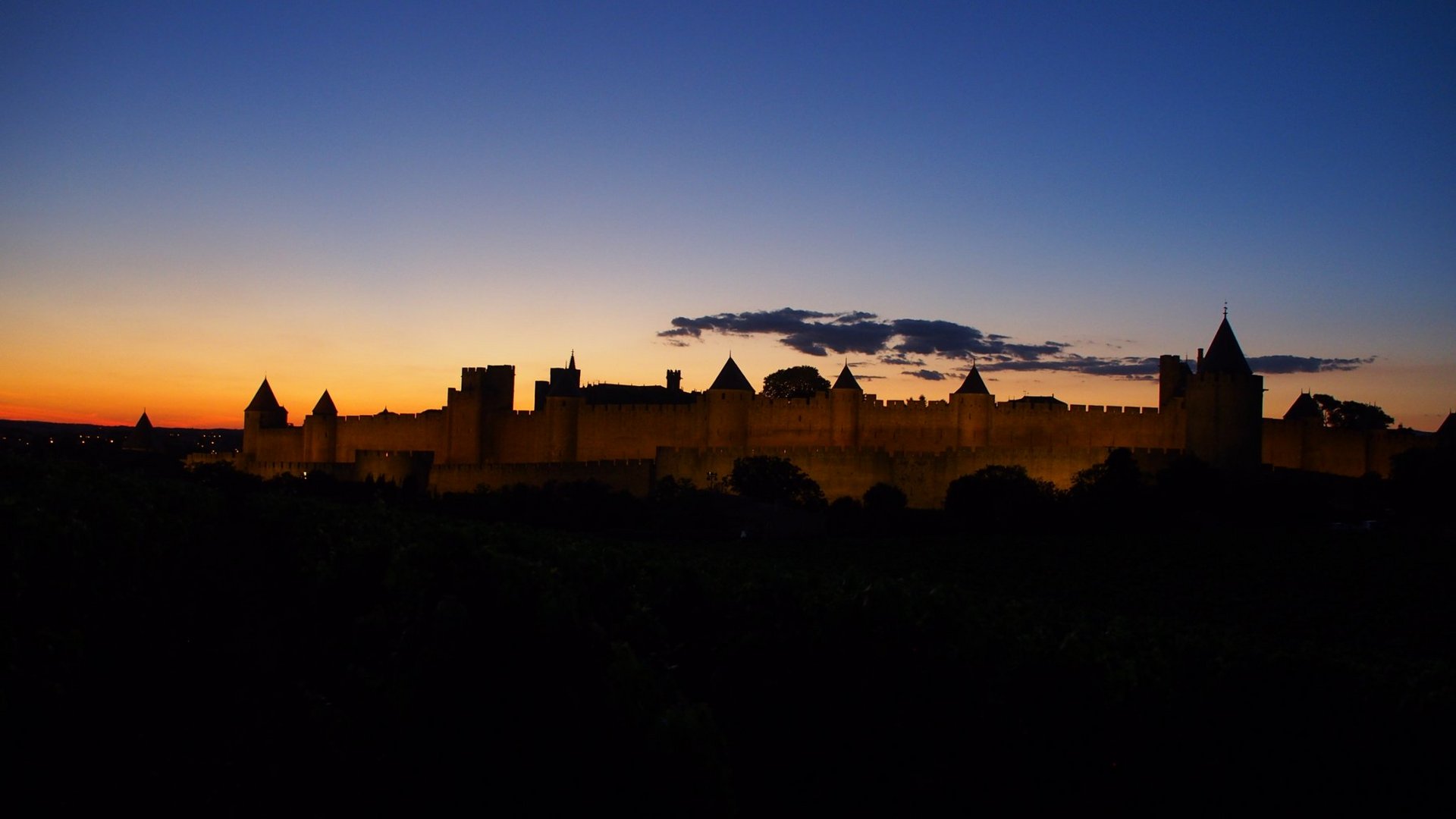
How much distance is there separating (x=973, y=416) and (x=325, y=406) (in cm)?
2753

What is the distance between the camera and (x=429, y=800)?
6375 millimetres

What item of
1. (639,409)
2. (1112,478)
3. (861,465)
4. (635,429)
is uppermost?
(639,409)

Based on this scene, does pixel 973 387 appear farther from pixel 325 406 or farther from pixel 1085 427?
pixel 325 406

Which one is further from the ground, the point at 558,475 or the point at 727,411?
the point at 727,411

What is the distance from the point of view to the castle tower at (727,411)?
40.3 m

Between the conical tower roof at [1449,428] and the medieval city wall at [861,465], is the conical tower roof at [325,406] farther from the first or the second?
the conical tower roof at [1449,428]

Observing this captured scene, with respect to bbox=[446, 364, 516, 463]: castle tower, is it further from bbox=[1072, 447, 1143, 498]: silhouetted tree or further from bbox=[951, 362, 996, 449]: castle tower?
bbox=[1072, 447, 1143, 498]: silhouetted tree

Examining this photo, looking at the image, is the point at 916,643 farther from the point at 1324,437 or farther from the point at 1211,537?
the point at 1324,437

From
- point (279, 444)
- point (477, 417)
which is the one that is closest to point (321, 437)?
point (279, 444)

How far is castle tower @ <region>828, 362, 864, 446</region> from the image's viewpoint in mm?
40000

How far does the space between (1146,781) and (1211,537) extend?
1913 cm

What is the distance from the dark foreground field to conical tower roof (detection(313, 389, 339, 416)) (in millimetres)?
40298

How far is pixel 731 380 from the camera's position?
40781mm

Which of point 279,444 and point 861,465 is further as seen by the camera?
point 279,444
